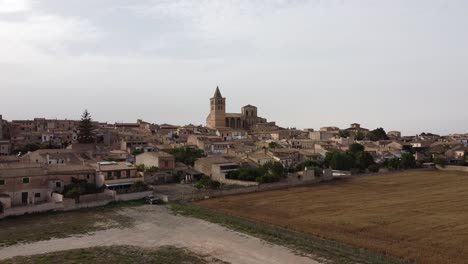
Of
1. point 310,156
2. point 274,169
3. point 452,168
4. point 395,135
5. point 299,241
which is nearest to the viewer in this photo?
point 299,241

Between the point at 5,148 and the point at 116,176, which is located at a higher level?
the point at 5,148

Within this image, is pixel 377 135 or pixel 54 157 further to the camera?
pixel 377 135

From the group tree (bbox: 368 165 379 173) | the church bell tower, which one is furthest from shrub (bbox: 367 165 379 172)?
the church bell tower

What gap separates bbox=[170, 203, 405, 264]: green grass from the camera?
22.0 metres

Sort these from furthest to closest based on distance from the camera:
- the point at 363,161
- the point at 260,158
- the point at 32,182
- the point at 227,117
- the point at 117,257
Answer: the point at 227,117 < the point at 363,161 < the point at 260,158 < the point at 32,182 < the point at 117,257

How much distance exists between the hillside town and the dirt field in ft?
21.4

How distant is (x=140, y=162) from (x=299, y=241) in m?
31.9

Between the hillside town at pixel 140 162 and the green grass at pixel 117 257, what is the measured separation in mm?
10729

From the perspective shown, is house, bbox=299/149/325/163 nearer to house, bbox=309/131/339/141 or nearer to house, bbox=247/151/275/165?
house, bbox=247/151/275/165

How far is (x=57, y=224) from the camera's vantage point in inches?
1124

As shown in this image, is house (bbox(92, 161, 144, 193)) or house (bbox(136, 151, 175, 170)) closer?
house (bbox(92, 161, 144, 193))

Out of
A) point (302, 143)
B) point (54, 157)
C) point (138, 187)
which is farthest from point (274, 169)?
point (302, 143)

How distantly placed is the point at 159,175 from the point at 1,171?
17.9 m

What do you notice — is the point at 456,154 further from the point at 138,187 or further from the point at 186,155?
the point at 138,187
